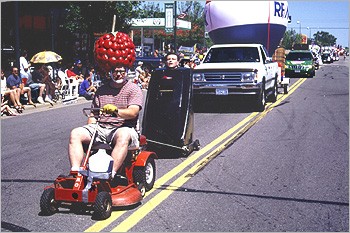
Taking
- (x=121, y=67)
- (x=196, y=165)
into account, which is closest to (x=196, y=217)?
(x=121, y=67)

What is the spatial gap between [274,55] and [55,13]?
55.0 feet

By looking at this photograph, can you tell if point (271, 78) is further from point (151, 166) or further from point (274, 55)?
point (151, 166)

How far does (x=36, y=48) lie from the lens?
104 feet

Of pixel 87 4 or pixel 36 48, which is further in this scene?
pixel 36 48

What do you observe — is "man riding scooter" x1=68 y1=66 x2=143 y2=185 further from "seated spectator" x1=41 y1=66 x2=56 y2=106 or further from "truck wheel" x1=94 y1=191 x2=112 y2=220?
"seated spectator" x1=41 y1=66 x2=56 y2=106

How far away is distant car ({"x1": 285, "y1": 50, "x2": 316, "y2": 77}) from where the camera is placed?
3441 cm

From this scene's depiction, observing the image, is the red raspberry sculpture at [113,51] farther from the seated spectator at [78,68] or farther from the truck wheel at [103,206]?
the seated spectator at [78,68]

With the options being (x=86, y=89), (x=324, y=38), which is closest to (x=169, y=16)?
(x=86, y=89)

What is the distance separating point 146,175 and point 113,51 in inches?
62.5

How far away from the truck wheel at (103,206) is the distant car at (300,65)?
101 ft

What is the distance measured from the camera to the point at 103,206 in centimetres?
523

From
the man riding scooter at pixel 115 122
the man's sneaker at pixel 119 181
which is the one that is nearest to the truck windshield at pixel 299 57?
the man riding scooter at pixel 115 122

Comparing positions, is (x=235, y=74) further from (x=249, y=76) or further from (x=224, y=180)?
(x=224, y=180)

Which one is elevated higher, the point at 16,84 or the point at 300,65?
the point at 300,65
